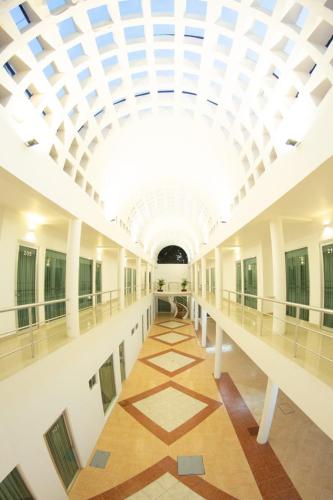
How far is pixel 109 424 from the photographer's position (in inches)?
313

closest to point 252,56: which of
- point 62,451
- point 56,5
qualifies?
point 56,5

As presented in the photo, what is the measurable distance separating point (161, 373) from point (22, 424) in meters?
9.31

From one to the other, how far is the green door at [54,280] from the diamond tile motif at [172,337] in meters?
10.4

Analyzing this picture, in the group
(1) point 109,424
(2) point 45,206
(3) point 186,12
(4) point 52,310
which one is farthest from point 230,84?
(1) point 109,424

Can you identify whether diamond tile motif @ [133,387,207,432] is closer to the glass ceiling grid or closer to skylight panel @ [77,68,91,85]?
the glass ceiling grid

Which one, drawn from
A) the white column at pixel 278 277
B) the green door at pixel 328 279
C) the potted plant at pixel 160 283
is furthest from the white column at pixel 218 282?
the potted plant at pixel 160 283

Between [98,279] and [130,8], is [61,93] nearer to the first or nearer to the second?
[130,8]

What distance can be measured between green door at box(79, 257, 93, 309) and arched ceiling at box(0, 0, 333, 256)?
11.4ft

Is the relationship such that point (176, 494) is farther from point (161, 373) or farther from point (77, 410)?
point (161, 373)

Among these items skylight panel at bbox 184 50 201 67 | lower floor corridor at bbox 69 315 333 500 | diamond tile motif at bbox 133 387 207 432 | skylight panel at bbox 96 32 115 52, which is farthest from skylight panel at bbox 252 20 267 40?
diamond tile motif at bbox 133 387 207 432

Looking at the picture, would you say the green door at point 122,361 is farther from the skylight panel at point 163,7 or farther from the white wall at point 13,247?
the skylight panel at point 163,7

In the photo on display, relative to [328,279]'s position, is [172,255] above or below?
above

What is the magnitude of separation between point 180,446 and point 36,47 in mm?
10151

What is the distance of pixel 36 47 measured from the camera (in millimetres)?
5043
